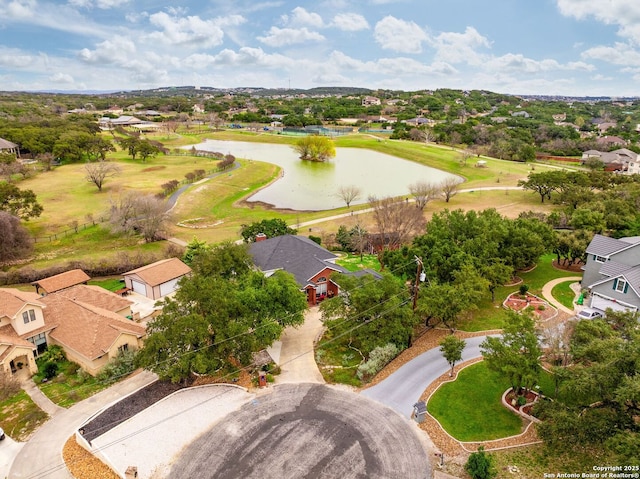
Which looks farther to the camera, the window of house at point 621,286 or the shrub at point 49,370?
the window of house at point 621,286

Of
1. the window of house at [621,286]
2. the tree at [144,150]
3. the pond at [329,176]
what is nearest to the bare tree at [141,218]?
the pond at [329,176]

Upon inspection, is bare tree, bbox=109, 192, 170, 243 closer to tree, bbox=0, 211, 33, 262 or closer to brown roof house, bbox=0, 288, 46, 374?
tree, bbox=0, 211, 33, 262

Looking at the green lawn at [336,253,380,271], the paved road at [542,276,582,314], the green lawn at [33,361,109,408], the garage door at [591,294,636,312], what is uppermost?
the garage door at [591,294,636,312]

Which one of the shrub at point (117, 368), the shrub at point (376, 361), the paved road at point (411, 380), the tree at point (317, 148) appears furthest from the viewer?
the tree at point (317, 148)

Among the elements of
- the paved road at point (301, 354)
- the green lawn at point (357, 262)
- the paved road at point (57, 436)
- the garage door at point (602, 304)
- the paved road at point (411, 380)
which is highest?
the garage door at point (602, 304)

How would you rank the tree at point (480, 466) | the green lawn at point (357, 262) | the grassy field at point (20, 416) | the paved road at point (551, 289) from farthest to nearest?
1. the green lawn at point (357, 262)
2. the paved road at point (551, 289)
3. the grassy field at point (20, 416)
4. the tree at point (480, 466)

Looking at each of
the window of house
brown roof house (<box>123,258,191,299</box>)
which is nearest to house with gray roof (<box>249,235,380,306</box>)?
brown roof house (<box>123,258,191,299</box>)

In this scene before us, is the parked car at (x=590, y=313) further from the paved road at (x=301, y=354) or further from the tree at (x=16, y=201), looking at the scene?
the tree at (x=16, y=201)
